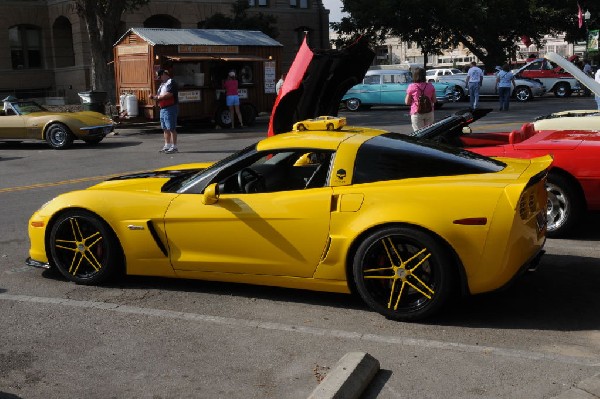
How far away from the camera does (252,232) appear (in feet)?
18.0

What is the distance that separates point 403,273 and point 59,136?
1391cm

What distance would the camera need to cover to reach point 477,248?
15.9ft

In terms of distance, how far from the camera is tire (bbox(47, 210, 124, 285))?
5.95 m

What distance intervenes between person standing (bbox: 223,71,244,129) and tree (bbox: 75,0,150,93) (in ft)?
15.9

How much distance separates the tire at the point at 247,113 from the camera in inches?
915

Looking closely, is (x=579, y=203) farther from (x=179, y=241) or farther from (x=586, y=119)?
(x=179, y=241)

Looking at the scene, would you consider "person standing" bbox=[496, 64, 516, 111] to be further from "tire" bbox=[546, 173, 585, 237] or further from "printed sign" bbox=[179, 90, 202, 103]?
"tire" bbox=[546, 173, 585, 237]

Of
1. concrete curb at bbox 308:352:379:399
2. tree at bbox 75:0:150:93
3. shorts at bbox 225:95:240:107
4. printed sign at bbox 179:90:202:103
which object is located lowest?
concrete curb at bbox 308:352:379:399

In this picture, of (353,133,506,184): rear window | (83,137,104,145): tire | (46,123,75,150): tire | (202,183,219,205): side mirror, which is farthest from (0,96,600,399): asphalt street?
(83,137,104,145): tire

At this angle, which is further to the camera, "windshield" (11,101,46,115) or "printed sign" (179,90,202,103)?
"printed sign" (179,90,202,103)

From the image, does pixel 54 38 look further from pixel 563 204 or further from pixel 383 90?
pixel 563 204

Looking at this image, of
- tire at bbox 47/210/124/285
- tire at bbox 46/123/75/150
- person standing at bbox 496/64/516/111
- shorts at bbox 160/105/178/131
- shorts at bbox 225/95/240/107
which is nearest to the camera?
tire at bbox 47/210/124/285

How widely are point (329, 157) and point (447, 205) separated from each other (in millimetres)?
970

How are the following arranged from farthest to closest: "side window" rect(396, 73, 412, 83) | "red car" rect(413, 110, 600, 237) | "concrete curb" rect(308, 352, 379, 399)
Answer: "side window" rect(396, 73, 412, 83), "red car" rect(413, 110, 600, 237), "concrete curb" rect(308, 352, 379, 399)
